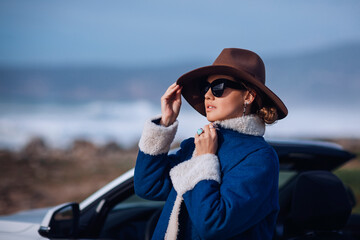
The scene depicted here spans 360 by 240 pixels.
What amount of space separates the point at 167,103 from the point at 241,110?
0.32m

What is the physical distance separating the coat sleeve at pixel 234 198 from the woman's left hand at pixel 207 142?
84 mm

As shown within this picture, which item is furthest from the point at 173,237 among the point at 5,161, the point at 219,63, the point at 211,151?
the point at 5,161

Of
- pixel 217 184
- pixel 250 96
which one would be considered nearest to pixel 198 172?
pixel 217 184

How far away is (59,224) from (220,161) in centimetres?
110

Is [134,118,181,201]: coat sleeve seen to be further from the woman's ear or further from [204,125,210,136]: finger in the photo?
the woman's ear

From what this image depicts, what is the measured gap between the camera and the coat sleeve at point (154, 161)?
1.68 meters

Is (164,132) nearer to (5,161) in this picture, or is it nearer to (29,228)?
(29,228)

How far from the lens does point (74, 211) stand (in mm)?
2090

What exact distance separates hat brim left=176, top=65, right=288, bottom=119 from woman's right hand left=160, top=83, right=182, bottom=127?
0.14 feet

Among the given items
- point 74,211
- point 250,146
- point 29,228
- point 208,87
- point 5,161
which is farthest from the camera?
point 5,161

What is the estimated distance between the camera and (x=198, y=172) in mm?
1482

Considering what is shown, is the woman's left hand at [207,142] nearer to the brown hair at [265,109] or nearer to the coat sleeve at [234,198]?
the coat sleeve at [234,198]

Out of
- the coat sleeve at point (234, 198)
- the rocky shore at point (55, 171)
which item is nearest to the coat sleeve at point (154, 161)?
the coat sleeve at point (234, 198)

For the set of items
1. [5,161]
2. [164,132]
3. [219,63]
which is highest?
[219,63]
